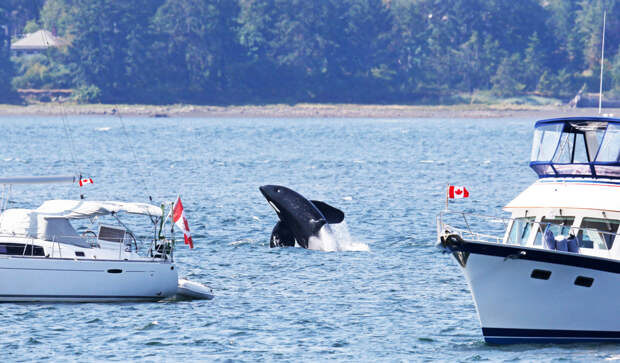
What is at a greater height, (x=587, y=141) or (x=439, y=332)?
(x=587, y=141)

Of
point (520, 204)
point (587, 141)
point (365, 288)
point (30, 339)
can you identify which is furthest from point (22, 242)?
point (587, 141)

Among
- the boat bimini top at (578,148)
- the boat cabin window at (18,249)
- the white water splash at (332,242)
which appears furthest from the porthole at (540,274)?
the white water splash at (332,242)

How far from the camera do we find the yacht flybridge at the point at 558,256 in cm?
2995

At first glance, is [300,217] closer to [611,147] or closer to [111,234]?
[111,234]

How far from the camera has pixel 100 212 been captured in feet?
126

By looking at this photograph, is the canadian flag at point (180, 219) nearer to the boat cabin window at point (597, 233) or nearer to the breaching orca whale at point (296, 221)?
the boat cabin window at point (597, 233)

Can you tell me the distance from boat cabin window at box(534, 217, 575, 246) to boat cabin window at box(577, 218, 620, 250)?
36cm

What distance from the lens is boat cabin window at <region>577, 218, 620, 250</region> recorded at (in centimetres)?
3183

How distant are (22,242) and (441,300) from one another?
13.9 metres

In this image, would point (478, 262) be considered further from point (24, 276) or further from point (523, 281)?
point (24, 276)

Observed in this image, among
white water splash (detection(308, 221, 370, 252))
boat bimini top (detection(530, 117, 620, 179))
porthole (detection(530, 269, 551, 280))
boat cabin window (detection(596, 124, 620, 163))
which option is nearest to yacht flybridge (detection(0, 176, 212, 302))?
boat bimini top (detection(530, 117, 620, 179))

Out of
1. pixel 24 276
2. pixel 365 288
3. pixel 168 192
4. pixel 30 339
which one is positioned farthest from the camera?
pixel 168 192

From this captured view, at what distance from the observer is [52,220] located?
1487 inches

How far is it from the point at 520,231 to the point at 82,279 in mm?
13727
